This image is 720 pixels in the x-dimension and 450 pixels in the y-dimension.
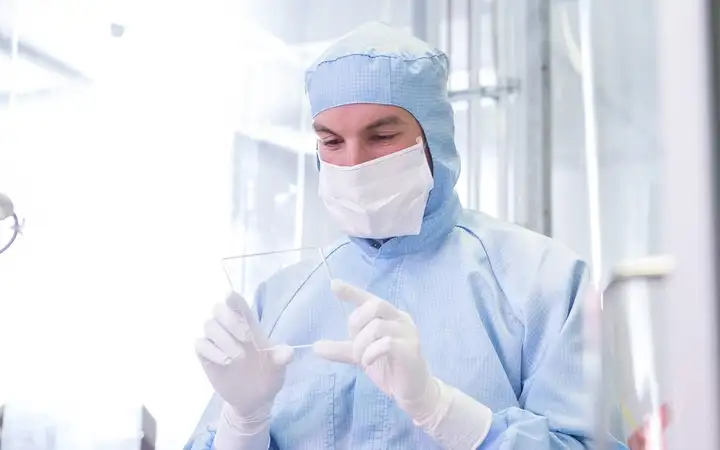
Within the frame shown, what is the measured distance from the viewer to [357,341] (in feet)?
3.20

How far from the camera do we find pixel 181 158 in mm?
1537

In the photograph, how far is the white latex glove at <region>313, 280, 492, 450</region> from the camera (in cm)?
95

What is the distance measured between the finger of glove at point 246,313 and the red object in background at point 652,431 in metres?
0.60

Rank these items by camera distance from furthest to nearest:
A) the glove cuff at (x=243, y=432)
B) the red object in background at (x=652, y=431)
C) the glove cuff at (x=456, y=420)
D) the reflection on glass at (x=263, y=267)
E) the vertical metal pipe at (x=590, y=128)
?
the vertical metal pipe at (x=590, y=128) < the reflection on glass at (x=263, y=267) < the glove cuff at (x=243, y=432) < the glove cuff at (x=456, y=420) < the red object in background at (x=652, y=431)

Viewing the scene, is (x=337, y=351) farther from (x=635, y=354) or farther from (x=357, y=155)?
(x=635, y=354)

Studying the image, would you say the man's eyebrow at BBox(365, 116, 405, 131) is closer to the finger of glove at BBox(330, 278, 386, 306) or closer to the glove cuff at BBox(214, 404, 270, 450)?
the finger of glove at BBox(330, 278, 386, 306)

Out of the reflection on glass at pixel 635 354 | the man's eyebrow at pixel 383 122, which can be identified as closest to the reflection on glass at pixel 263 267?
the man's eyebrow at pixel 383 122

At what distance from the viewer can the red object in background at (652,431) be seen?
52 cm

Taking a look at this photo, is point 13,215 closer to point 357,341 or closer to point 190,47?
point 190,47

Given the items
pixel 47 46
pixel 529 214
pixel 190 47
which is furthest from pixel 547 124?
pixel 47 46

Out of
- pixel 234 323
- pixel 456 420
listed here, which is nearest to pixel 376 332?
pixel 456 420

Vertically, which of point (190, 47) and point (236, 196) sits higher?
point (190, 47)

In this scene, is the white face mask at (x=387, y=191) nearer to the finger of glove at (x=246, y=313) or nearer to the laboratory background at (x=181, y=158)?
the finger of glove at (x=246, y=313)

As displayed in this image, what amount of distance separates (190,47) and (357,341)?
860 millimetres
